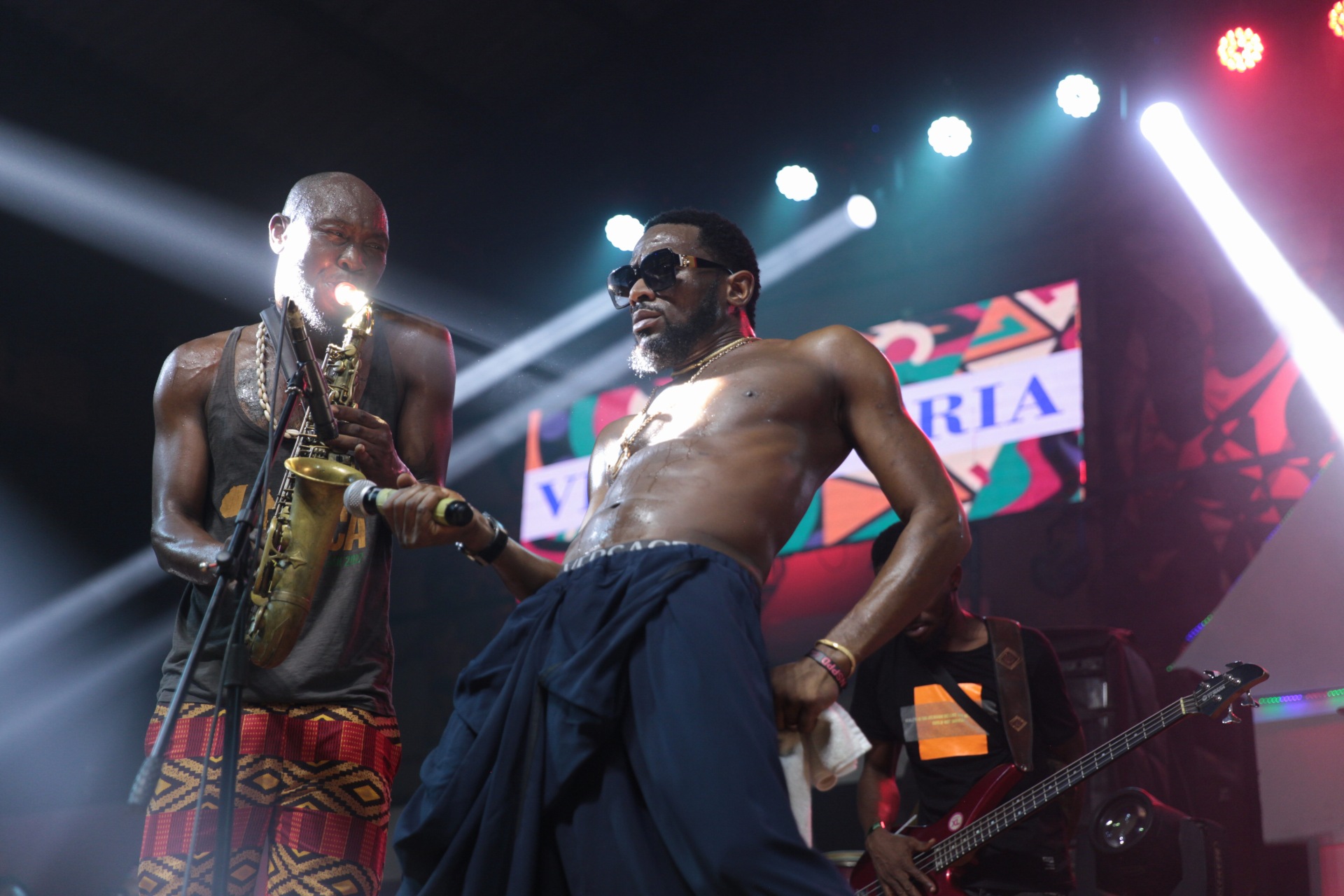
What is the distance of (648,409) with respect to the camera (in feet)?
8.80

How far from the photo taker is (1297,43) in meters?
7.24

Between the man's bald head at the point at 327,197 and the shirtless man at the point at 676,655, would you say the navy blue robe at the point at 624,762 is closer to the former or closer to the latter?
the shirtless man at the point at 676,655

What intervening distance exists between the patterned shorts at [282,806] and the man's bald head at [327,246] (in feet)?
3.22

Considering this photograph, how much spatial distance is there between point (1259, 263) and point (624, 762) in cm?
688

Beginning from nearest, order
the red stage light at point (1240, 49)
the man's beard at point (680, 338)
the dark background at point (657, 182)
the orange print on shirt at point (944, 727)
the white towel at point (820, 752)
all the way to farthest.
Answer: the white towel at point (820, 752), the man's beard at point (680, 338), the orange print on shirt at point (944, 727), the red stage light at point (1240, 49), the dark background at point (657, 182)

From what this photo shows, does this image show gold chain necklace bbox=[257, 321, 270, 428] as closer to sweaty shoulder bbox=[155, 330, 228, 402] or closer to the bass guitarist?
sweaty shoulder bbox=[155, 330, 228, 402]

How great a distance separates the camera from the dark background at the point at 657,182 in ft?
24.3

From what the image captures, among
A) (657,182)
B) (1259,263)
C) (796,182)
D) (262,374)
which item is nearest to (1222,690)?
(262,374)

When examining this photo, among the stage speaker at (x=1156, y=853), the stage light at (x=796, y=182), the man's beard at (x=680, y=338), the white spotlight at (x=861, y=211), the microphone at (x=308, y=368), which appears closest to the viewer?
the microphone at (x=308, y=368)

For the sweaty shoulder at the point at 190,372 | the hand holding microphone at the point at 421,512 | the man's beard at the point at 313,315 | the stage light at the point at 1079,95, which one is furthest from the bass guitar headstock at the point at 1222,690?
the stage light at the point at 1079,95

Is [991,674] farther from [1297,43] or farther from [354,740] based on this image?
[1297,43]

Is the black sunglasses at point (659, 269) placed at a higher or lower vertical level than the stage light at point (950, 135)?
lower

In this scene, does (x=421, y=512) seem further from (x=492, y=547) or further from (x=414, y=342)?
(x=414, y=342)

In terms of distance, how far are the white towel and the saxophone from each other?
1090 millimetres
